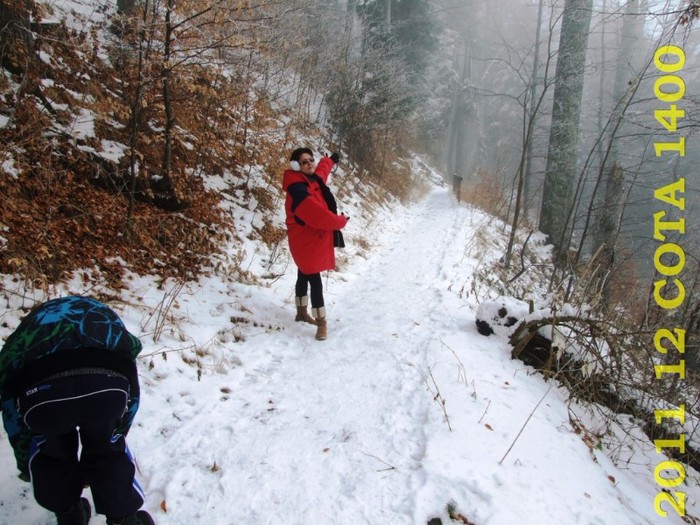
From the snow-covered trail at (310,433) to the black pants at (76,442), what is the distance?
0.57 meters

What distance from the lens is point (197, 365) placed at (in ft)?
11.3

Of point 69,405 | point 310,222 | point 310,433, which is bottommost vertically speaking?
point 310,433

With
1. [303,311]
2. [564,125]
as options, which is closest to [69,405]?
[303,311]

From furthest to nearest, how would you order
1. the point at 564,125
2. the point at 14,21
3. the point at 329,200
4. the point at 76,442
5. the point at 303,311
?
1. the point at 564,125
2. the point at 303,311
3. the point at 329,200
4. the point at 14,21
5. the point at 76,442

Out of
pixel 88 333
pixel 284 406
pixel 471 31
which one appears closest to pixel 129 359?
pixel 88 333

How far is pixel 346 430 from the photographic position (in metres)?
2.91

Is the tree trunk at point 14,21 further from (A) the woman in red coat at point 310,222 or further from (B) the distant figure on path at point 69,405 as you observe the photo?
(B) the distant figure on path at point 69,405

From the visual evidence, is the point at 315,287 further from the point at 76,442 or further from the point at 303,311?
the point at 76,442

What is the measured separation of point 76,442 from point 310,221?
276cm

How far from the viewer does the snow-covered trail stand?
89.0 inches

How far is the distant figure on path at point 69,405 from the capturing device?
1556 millimetres

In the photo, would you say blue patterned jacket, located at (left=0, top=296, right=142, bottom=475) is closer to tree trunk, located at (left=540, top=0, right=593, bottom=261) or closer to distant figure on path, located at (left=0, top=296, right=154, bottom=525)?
distant figure on path, located at (left=0, top=296, right=154, bottom=525)

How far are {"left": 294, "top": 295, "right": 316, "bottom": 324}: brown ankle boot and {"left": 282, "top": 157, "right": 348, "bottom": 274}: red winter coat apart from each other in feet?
1.40

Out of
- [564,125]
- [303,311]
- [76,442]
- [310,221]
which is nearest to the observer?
[76,442]
